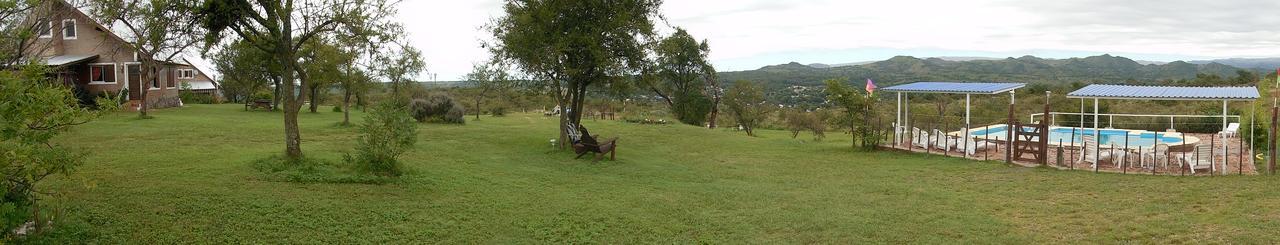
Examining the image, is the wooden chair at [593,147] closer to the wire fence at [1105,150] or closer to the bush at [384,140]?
the bush at [384,140]

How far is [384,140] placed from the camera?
32.3 ft

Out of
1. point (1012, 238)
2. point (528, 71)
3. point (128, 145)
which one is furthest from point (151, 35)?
point (1012, 238)

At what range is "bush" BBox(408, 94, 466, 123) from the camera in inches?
926

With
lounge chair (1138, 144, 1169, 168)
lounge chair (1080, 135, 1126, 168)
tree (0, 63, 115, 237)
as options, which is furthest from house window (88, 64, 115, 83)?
lounge chair (1138, 144, 1169, 168)

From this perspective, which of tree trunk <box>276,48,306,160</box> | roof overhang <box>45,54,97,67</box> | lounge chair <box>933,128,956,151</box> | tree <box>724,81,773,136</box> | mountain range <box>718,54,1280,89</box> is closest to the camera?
tree trunk <box>276,48,306,160</box>

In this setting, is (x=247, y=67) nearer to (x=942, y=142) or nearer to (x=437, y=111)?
(x=437, y=111)

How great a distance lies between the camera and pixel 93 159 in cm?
1007

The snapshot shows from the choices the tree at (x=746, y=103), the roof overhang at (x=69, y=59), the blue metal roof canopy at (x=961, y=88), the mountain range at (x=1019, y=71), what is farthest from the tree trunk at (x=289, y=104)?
the mountain range at (x=1019, y=71)

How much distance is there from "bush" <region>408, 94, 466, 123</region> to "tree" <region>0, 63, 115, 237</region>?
17741 millimetres

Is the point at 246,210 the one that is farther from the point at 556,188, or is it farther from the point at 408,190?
the point at 556,188

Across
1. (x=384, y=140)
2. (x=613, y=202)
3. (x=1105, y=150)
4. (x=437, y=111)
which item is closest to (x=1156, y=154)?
(x=1105, y=150)

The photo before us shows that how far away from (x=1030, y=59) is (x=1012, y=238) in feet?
322

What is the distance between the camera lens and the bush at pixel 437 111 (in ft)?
77.2

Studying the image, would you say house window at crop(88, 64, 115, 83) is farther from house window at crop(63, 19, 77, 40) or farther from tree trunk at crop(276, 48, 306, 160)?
tree trunk at crop(276, 48, 306, 160)
